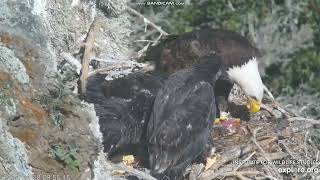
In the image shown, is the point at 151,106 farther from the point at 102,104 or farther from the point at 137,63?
the point at 137,63

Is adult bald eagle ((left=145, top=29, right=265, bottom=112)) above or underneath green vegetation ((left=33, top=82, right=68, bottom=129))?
underneath

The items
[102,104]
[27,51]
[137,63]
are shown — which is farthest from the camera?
[137,63]

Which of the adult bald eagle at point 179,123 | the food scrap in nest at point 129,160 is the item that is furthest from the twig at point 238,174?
the food scrap in nest at point 129,160

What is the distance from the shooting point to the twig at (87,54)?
4.95m

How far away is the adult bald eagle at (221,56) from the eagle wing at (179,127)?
0.77 metres

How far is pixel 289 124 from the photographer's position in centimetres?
574

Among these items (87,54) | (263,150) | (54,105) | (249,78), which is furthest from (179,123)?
(249,78)

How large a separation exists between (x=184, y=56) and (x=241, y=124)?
0.77m

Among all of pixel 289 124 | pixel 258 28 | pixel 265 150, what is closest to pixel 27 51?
pixel 265 150

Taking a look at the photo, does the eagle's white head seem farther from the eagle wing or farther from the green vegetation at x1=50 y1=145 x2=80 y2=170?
the green vegetation at x1=50 y1=145 x2=80 y2=170

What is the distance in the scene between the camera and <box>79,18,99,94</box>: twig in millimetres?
4953

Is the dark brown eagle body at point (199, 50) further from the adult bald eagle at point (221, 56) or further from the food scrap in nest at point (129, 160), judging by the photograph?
the food scrap in nest at point (129, 160)

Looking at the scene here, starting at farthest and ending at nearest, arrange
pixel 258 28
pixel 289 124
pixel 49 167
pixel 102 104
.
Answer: pixel 258 28 → pixel 289 124 → pixel 102 104 → pixel 49 167

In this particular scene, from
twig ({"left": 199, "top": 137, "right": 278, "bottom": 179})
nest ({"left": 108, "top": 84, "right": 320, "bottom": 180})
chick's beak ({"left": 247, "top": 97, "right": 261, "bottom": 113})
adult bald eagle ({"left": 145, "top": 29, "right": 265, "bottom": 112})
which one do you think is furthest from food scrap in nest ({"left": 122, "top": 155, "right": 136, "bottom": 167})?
chick's beak ({"left": 247, "top": 97, "right": 261, "bottom": 113})
